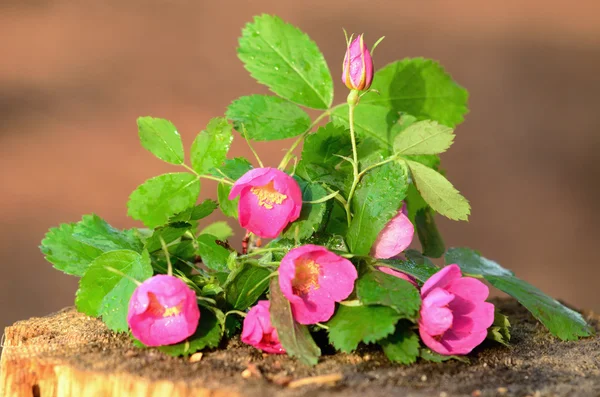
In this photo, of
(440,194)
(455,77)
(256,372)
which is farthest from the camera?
(455,77)

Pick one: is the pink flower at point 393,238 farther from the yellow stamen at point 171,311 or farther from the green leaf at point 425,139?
the yellow stamen at point 171,311

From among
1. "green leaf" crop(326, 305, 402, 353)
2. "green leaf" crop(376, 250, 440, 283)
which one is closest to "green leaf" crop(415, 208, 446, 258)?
"green leaf" crop(376, 250, 440, 283)

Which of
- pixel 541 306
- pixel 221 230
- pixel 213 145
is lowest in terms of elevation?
pixel 541 306

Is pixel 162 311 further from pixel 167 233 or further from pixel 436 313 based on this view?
pixel 436 313

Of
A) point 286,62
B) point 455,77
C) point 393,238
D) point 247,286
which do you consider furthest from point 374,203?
point 455,77

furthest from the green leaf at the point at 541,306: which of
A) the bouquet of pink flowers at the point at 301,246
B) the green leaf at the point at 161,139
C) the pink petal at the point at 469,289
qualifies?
the green leaf at the point at 161,139

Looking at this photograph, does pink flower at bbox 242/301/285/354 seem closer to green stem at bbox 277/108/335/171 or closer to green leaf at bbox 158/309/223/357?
green leaf at bbox 158/309/223/357

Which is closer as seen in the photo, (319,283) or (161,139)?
(319,283)

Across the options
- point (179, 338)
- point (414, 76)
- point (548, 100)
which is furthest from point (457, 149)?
point (179, 338)
